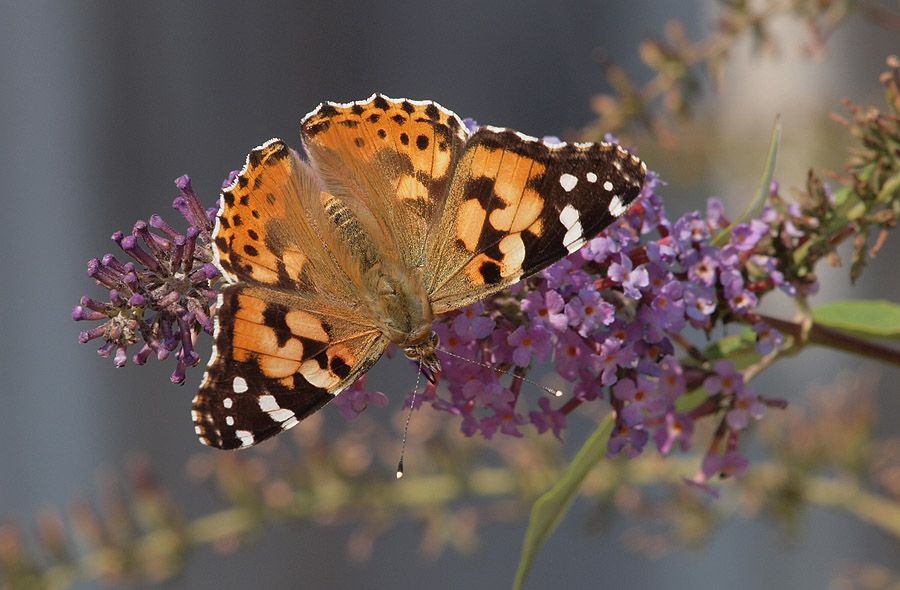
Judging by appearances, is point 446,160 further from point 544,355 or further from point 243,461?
point 243,461

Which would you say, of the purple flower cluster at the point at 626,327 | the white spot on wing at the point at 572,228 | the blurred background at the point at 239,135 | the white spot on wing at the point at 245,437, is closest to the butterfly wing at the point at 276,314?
the white spot on wing at the point at 245,437

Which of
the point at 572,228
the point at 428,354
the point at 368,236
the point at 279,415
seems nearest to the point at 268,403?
the point at 279,415

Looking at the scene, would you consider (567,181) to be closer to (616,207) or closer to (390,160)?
(616,207)

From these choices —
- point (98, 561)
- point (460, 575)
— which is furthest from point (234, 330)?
point (460, 575)

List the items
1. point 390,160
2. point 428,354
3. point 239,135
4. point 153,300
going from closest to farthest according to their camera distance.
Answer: point 153,300, point 428,354, point 390,160, point 239,135

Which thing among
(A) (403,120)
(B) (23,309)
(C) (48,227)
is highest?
(C) (48,227)

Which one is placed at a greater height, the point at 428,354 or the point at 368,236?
the point at 368,236

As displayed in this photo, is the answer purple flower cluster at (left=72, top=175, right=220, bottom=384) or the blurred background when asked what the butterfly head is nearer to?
purple flower cluster at (left=72, top=175, right=220, bottom=384)
